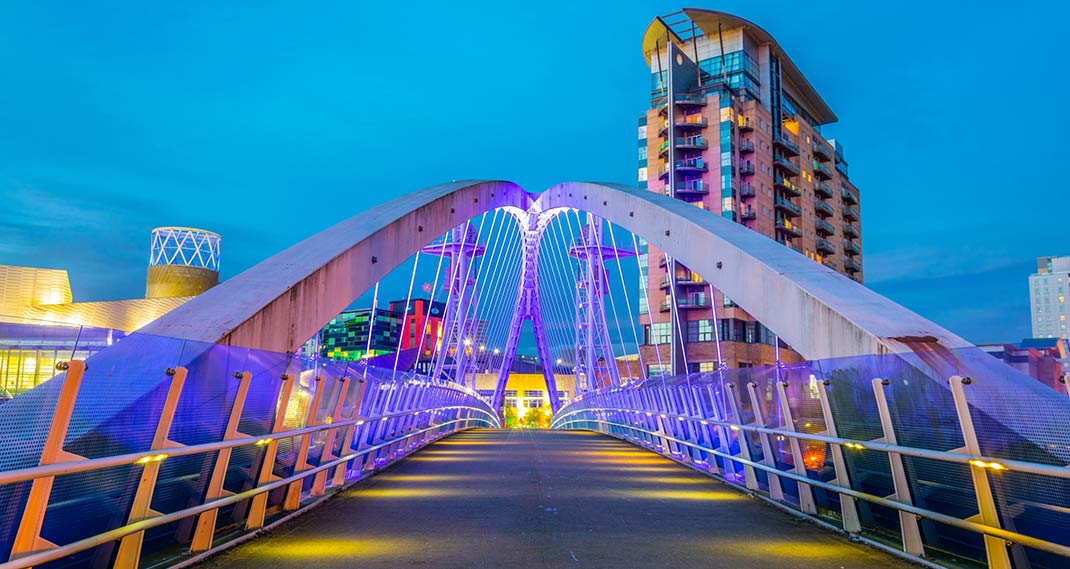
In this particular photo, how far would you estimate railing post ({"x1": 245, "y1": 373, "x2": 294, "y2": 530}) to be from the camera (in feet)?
25.6

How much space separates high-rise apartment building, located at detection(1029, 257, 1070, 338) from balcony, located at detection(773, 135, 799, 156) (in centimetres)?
9457

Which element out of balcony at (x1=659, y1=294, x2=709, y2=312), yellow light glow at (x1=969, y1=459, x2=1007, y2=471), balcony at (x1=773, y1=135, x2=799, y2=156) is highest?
balcony at (x1=773, y1=135, x2=799, y2=156)

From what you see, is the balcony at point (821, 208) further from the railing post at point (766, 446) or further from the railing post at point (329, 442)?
the railing post at point (329, 442)

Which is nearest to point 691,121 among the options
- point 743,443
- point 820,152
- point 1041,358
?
point 820,152

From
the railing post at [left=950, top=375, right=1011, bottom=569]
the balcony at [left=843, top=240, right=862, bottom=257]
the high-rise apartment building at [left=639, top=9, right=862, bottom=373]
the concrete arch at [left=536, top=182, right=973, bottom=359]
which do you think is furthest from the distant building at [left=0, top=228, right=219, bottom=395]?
the balcony at [left=843, top=240, right=862, bottom=257]

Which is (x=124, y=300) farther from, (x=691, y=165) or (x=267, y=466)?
(x=267, y=466)

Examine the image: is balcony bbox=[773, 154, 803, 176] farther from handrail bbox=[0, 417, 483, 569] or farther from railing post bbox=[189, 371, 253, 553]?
→ railing post bbox=[189, 371, 253, 553]

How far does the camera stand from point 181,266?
56812 millimetres

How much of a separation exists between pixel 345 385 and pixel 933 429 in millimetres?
6262

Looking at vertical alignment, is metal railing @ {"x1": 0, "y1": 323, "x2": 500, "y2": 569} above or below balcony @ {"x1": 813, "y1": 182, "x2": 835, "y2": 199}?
below

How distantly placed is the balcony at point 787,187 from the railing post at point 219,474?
70570 millimetres

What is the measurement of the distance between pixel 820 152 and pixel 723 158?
2148 cm

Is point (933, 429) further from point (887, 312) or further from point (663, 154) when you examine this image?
point (663, 154)

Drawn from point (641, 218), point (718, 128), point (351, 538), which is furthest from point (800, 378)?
point (718, 128)
